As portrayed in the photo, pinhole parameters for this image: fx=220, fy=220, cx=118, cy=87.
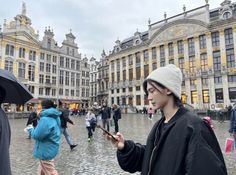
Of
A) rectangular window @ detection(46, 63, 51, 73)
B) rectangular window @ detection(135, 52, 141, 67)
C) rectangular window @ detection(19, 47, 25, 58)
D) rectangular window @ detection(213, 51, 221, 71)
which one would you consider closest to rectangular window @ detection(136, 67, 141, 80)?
rectangular window @ detection(135, 52, 141, 67)

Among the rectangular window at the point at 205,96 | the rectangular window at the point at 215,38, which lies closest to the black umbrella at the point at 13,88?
the rectangular window at the point at 205,96

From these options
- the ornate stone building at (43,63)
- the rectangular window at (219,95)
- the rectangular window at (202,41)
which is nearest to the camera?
the rectangular window at (219,95)

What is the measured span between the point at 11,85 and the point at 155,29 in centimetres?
4783

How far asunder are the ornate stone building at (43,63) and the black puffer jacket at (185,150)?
143 feet

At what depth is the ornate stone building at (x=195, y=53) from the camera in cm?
3653

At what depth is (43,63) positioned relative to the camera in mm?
→ 48062

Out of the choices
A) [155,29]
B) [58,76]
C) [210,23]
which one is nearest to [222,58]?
[210,23]

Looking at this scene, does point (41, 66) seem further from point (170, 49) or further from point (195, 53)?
point (195, 53)

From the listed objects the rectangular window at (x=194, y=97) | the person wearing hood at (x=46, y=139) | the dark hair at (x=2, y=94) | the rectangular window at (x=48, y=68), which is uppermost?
the rectangular window at (x=48, y=68)

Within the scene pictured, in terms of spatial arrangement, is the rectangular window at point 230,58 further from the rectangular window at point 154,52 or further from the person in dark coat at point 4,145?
the person in dark coat at point 4,145

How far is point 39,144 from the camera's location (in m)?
4.25

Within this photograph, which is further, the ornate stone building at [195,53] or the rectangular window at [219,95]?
the ornate stone building at [195,53]

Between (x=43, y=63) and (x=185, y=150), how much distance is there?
4977 centimetres

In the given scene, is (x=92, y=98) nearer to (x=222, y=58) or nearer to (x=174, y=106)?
(x=222, y=58)
